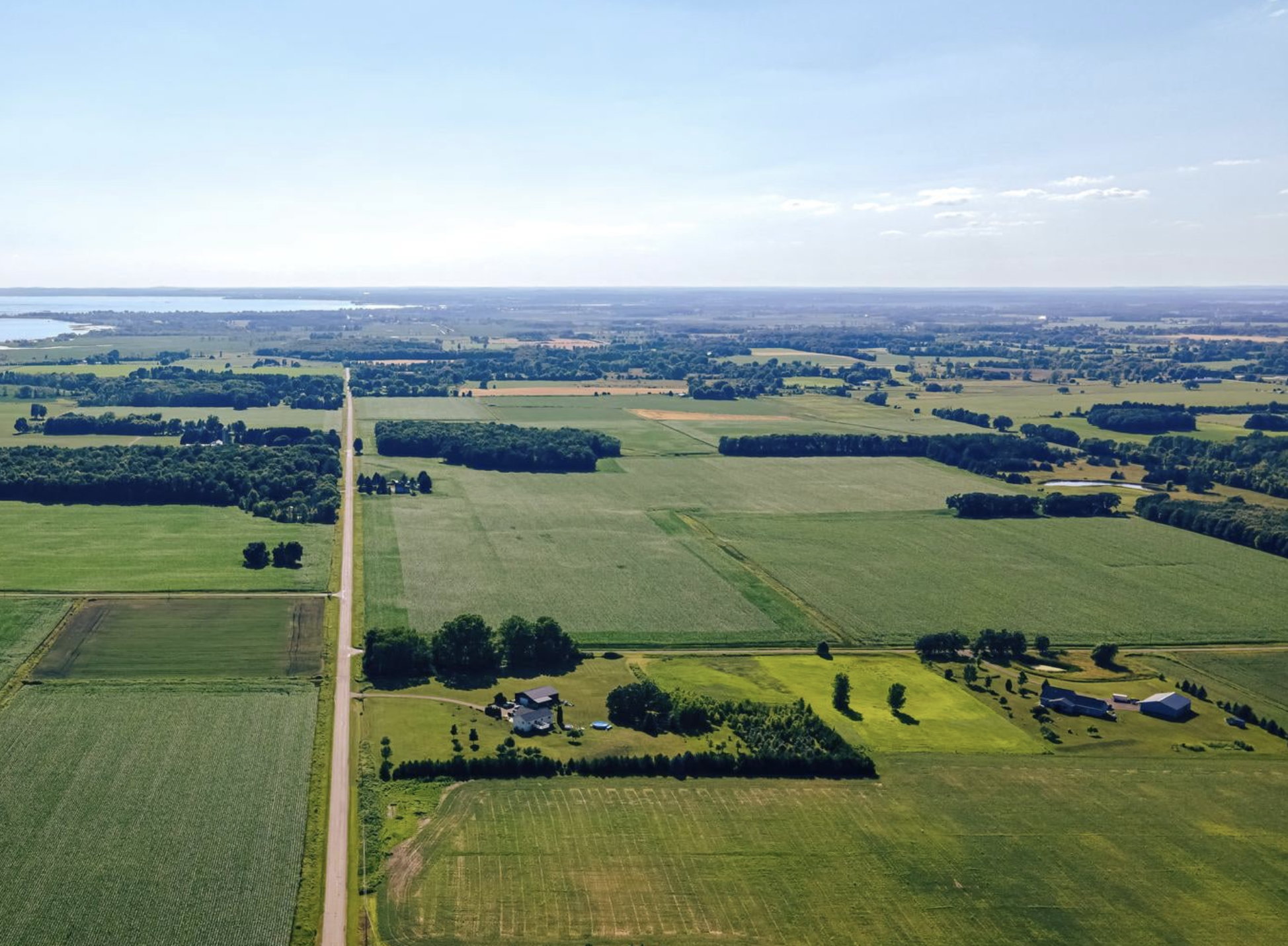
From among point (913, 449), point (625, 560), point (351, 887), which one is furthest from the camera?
point (913, 449)

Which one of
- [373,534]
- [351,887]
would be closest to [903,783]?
[351,887]

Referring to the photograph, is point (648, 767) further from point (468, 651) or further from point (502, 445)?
point (502, 445)

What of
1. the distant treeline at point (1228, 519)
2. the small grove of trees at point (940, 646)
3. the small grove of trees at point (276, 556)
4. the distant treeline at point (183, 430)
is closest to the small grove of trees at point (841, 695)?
the small grove of trees at point (940, 646)

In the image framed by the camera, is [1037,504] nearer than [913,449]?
Yes

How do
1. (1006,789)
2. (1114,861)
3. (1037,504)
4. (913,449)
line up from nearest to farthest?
(1114,861) → (1006,789) → (1037,504) → (913,449)

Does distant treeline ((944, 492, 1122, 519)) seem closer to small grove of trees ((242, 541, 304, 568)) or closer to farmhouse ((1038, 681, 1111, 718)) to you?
farmhouse ((1038, 681, 1111, 718))

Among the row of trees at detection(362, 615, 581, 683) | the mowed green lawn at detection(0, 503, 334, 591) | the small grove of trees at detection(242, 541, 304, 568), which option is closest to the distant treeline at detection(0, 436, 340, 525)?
the mowed green lawn at detection(0, 503, 334, 591)

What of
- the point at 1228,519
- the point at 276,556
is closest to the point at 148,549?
the point at 276,556

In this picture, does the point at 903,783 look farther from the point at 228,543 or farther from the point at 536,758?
the point at 228,543

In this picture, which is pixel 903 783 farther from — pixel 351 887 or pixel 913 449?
pixel 913 449
